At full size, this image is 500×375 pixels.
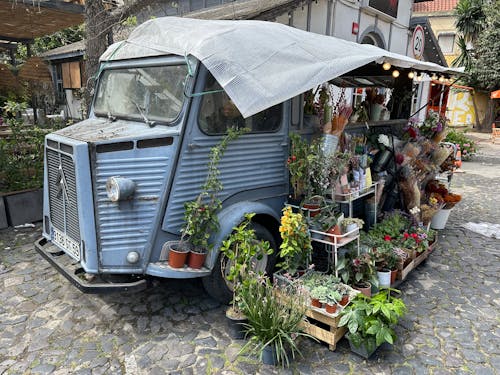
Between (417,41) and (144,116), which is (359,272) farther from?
(417,41)

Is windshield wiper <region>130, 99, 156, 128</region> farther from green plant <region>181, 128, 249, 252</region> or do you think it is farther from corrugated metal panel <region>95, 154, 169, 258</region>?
green plant <region>181, 128, 249, 252</region>

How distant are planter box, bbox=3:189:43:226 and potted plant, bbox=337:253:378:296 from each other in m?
5.00

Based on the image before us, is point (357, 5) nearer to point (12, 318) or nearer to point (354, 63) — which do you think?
point (354, 63)

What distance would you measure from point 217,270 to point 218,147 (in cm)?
119

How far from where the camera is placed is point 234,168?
12.6ft

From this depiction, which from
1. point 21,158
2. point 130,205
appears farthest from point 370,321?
point 21,158

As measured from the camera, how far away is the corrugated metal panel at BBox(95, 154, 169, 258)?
10.7ft

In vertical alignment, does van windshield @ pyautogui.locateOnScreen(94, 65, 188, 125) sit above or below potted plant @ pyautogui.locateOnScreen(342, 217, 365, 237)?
above

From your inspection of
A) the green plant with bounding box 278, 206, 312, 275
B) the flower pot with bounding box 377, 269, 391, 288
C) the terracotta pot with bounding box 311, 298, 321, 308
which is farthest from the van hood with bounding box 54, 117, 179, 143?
the flower pot with bounding box 377, 269, 391, 288

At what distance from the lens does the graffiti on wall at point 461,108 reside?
81.9ft

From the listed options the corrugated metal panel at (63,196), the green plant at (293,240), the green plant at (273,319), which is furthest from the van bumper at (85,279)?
the green plant at (293,240)

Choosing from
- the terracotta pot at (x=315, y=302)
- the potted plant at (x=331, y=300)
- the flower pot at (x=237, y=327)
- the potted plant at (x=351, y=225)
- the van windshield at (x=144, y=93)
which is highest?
the van windshield at (x=144, y=93)

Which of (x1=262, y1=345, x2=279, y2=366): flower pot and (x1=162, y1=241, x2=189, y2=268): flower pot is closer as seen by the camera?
(x1=262, y1=345, x2=279, y2=366): flower pot

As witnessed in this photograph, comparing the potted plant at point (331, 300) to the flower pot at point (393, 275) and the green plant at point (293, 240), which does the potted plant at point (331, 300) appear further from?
the flower pot at point (393, 275)
